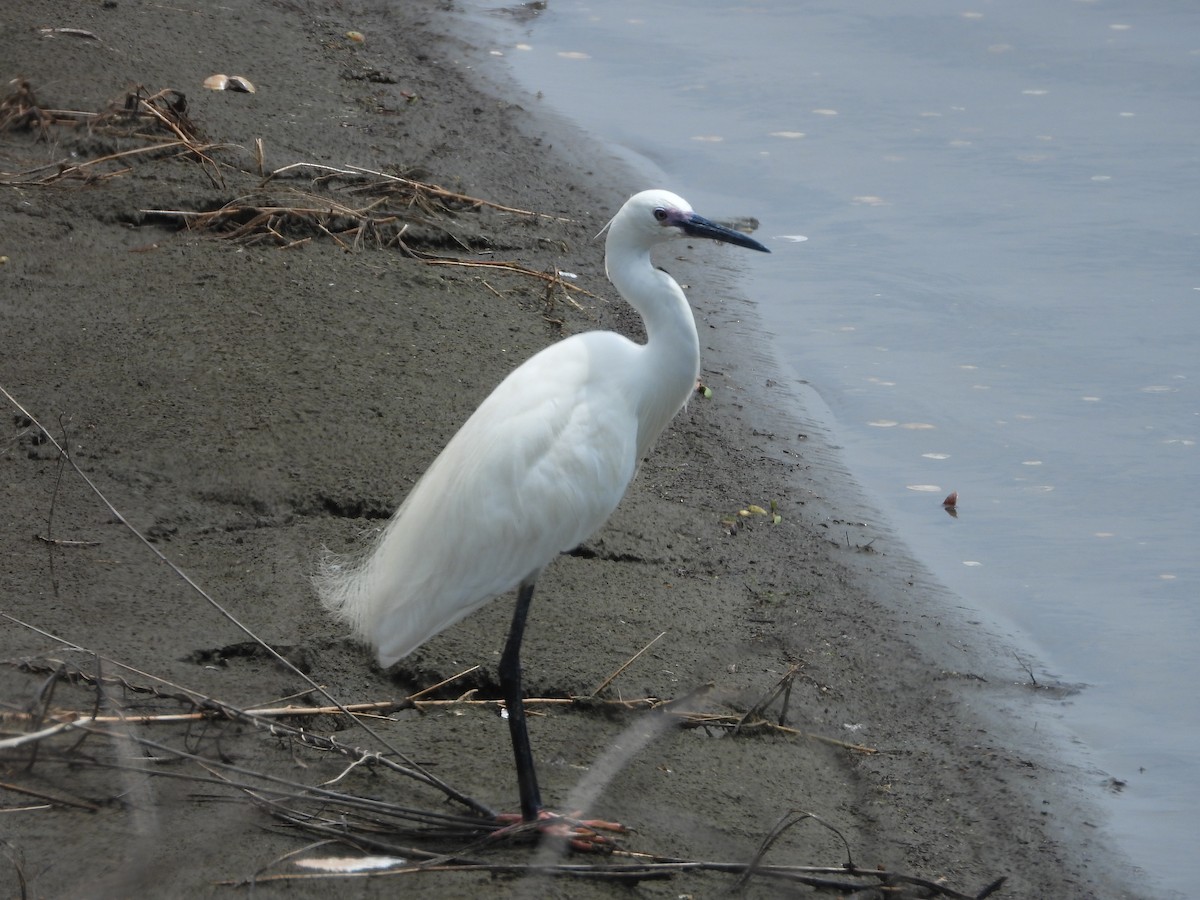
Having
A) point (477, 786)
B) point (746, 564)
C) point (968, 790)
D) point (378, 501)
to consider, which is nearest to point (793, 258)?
point (746, 564)

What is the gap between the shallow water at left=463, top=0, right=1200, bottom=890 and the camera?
4.54 meters

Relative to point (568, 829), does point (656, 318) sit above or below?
above

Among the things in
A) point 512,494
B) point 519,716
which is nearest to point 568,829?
point 519,716

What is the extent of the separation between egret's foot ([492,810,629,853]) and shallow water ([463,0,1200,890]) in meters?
1.54

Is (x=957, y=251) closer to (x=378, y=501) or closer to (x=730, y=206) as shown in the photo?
(x=730, y=206)

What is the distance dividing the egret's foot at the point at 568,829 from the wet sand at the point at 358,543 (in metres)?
0.07

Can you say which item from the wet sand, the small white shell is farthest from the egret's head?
the small white shell

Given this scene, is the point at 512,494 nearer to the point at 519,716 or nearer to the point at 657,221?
the point at 519,716

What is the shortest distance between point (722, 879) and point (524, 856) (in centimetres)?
45

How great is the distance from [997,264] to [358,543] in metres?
4.57

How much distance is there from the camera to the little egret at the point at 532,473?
3.14m

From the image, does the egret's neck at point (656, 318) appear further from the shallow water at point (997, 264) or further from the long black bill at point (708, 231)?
the shallow water at point (997, 264)

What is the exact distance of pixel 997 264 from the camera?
23.6ft

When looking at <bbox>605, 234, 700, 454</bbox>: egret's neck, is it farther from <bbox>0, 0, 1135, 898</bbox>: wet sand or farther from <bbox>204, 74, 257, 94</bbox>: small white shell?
<bbox>204, 74, 257, 94</bbox>: small white shell
